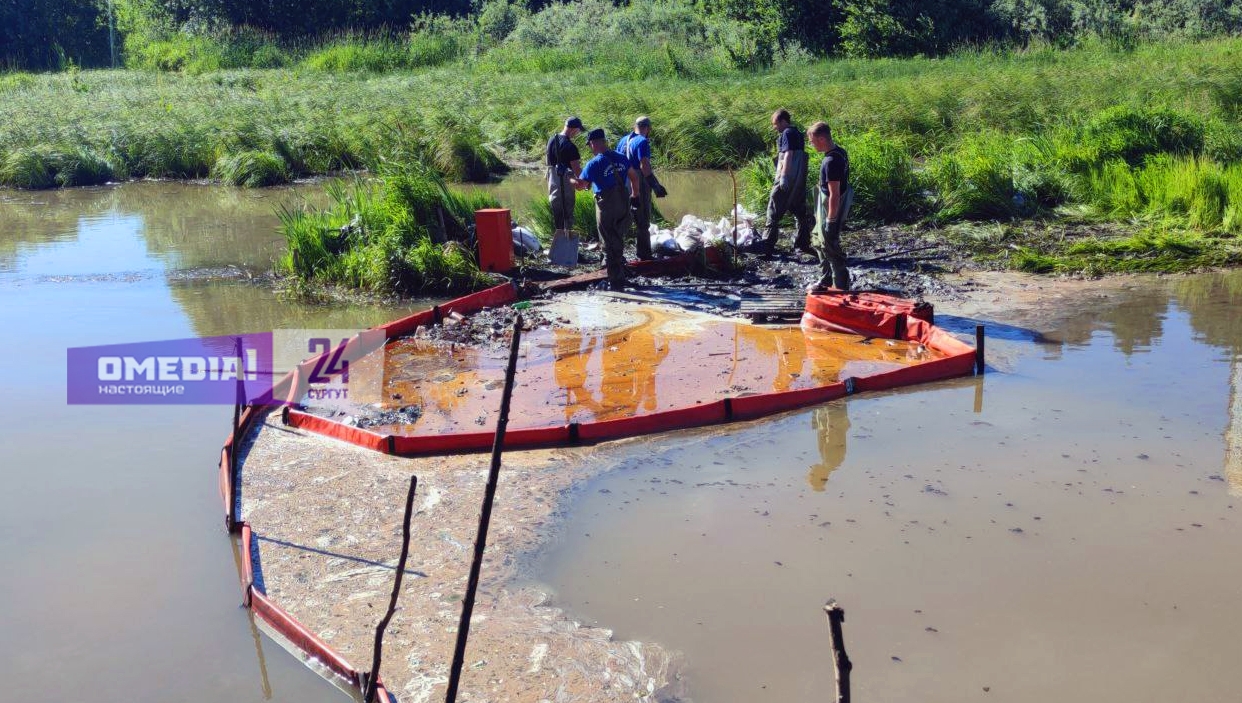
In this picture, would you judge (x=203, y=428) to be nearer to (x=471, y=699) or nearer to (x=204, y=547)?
(x=204, y=547)

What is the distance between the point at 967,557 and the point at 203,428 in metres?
5.15

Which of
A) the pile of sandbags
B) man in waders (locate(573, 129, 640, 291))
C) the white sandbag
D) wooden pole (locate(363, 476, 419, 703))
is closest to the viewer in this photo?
wooden pole (locate(363, 476, 419, 703))

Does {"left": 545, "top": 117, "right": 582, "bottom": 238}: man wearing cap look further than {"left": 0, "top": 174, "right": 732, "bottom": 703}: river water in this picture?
Yes

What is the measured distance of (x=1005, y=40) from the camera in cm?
2939

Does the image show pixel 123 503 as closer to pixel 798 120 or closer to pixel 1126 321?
pixel 1126 321

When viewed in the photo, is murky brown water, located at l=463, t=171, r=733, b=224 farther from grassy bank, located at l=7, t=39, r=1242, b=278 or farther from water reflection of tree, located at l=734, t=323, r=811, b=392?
water reflection of tree, located at l=734, t=323, r=811, b=392

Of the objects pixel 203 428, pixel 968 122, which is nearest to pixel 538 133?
pixel 968 122

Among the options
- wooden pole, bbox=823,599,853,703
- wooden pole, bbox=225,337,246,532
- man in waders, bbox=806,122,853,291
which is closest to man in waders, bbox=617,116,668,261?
man in waders, bbox=806,122,853,291

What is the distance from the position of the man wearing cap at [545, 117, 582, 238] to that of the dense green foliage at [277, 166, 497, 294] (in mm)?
972

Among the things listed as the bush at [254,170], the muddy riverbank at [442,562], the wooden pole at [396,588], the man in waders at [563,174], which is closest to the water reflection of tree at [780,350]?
the muddy riverbank at [442,562]

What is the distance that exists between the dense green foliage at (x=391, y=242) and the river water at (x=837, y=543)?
11.0ft

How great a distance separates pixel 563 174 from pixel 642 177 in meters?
0.95

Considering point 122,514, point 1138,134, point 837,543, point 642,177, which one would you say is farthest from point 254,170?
point 837,543

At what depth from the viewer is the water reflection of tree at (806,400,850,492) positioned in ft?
22.1
